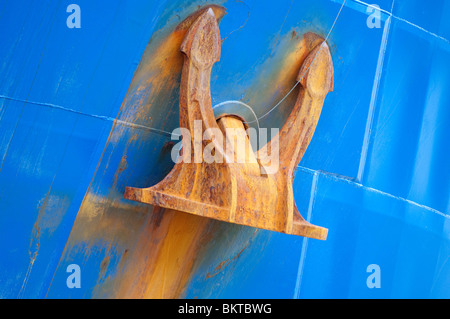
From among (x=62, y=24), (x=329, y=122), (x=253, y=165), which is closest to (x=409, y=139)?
(x=329, y=122)

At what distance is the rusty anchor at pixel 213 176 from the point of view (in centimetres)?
171

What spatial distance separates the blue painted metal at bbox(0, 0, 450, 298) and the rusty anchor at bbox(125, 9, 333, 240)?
0.14 meters

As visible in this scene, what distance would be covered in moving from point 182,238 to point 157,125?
1.36 feet

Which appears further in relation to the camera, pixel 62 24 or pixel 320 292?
pixel 320 292

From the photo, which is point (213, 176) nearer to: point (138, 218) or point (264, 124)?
point (138, 218)

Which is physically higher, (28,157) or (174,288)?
(28,157)

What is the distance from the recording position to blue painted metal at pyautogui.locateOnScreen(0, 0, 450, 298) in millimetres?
1706

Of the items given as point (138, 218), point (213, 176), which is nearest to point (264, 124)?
point (213, 176)

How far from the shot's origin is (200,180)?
70.8 inches

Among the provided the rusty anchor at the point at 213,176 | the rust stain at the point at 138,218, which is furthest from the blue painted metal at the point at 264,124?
the rusty anchor at the point at 213,176

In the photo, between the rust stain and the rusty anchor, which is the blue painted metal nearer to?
the rust stain

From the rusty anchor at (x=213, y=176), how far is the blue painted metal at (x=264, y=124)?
0.44 feet

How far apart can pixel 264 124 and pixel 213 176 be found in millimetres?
448
